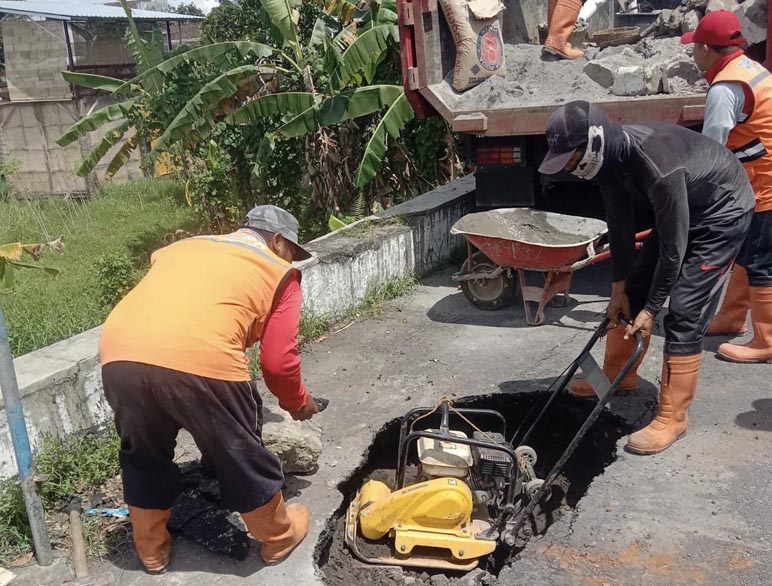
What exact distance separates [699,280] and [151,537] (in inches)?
114

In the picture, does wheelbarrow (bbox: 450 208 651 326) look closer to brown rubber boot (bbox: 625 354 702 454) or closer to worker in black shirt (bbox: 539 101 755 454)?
worker in black shirt (bbox: 539 101 755 454)

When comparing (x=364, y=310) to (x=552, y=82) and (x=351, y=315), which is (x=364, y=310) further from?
(x=552, y=82)

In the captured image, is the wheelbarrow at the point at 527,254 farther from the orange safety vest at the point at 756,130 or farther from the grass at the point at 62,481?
the grass at the point at 62,481

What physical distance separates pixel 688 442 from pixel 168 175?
14983mm

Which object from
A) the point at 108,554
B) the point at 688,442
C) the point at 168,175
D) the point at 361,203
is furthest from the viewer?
the point at 168,175

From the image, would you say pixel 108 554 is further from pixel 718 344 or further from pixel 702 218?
pixel 718 344

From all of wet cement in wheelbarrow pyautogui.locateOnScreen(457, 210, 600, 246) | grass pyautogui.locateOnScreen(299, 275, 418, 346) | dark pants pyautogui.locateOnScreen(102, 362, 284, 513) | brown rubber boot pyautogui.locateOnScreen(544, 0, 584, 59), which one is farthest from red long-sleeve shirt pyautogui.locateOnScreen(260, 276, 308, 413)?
brown rubber boot pyautogui.locateOnScreen(544, 0, 584, 59)

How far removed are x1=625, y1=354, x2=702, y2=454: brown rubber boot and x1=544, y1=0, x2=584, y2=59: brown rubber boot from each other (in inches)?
143

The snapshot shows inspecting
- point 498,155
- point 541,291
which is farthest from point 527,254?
point 498,155

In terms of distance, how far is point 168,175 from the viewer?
16641mm

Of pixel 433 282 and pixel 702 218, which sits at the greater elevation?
pixel 702 218

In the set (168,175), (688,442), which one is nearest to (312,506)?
(688,442)

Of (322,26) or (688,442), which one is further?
(322,26)

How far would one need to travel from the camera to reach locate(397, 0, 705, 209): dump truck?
549 centimetres
